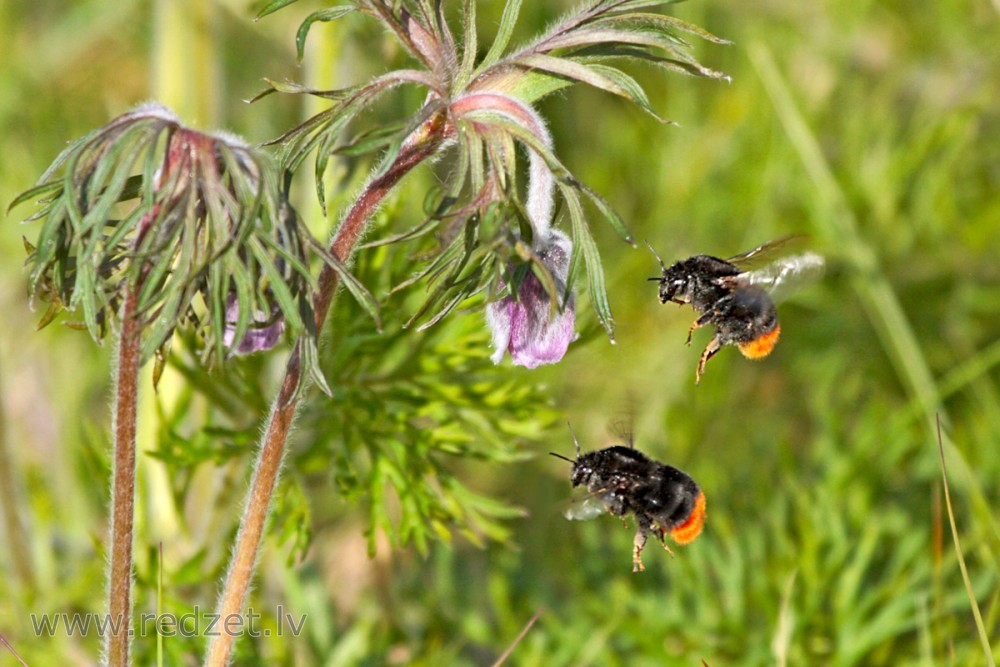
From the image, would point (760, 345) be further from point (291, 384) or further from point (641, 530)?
point (291, 384)

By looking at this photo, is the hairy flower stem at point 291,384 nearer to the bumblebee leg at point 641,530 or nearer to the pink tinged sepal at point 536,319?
the pink tinged sepal at point 536,319

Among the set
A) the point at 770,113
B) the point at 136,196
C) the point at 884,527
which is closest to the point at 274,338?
the point at 136,196

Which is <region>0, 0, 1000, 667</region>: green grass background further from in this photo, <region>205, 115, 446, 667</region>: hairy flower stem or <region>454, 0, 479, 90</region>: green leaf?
<region>454, 0, 479, 90</region>: green leaf

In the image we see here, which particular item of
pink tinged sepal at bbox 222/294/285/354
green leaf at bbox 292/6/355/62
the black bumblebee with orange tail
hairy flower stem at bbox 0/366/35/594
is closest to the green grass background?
hairy flower stem at bbox 0/366/35/594

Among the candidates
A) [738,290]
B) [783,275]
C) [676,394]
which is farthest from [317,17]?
[676,394]

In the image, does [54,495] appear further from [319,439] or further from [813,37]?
[813,37]

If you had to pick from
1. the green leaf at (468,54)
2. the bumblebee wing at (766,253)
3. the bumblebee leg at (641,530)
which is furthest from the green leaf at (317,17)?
the bumblebee leg at (641,530)
